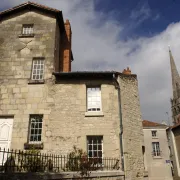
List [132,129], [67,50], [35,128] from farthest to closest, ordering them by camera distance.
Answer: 1. [67,50]
2. [132,129]
3. [35,128]

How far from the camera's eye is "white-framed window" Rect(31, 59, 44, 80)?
1215cm

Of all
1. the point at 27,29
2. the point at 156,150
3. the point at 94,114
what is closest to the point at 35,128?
the point at 94,114

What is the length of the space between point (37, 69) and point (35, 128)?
142 inches

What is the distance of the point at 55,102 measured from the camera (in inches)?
449

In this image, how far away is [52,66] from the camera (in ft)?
40.0

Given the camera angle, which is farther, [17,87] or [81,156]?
[17,87]

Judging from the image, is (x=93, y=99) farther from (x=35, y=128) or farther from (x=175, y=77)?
(x=175, y=77)

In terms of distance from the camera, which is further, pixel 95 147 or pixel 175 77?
pixel 175 77

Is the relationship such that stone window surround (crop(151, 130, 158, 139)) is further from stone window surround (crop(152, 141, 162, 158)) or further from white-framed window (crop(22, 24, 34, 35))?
white-framed window (crop(22, 24, 34, 35))

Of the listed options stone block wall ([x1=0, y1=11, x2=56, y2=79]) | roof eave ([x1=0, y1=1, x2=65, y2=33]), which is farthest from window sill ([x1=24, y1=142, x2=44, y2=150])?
Result: roof eave ([x1=0, y1=1, x2=65, y2=33])

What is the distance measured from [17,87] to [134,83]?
23.1ft

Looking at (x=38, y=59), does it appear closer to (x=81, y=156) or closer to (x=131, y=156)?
(x=81, y=156)

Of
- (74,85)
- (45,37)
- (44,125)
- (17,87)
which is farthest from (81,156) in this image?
(45,37)

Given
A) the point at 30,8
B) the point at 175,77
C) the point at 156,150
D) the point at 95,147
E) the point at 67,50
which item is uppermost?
the point at 175,77
